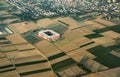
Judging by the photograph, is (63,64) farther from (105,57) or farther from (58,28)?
(58,28)

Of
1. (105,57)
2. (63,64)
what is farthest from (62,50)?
(105,57)


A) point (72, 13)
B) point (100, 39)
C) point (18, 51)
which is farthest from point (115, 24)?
point (18, 51)

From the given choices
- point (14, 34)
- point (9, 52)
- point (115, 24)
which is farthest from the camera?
point (115, 24)

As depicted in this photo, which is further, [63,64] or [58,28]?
[58,28]

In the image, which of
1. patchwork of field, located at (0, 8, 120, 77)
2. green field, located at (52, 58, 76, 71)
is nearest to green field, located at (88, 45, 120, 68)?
patchwork of field, located at (0, 8, 120, 77)

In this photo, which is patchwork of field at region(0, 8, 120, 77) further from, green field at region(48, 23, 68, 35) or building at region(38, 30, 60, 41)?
building at region(38, 30, 60, 41)

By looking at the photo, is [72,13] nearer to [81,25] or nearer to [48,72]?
[81,25]

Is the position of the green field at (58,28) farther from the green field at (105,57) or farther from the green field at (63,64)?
the green field at (63,64)

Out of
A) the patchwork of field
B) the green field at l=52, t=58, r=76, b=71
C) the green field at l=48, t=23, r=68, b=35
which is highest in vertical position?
the green field at l=48, t=23, r=68, b=35
